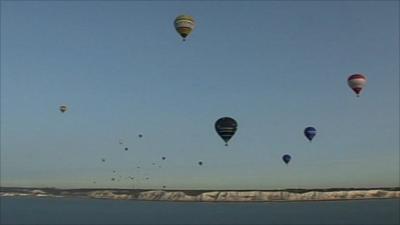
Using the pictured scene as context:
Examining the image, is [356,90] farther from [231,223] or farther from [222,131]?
[231,223]

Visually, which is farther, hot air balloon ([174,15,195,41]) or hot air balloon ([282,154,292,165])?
hot air balloon ([282,154,292,165])

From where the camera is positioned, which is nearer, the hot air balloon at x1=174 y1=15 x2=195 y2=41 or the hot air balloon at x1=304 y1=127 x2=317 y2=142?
the hot air balloon at x1=174 y1=15 x2=195 y2=41

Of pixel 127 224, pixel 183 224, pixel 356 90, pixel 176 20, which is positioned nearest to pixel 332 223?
pixel 183 224

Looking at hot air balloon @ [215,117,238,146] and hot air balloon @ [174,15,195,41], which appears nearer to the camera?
hot air balloon @ [174,15,195,41]

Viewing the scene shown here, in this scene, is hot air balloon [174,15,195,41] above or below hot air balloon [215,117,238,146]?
above
